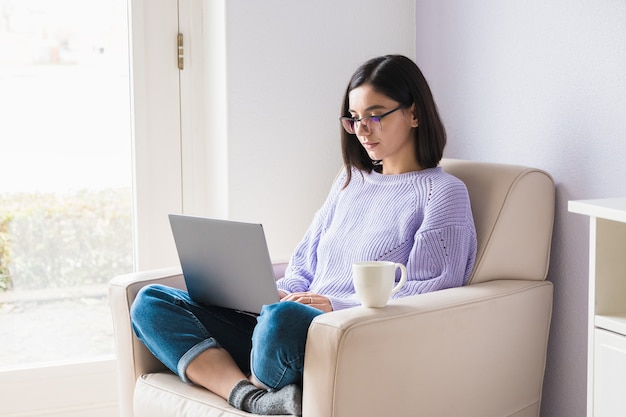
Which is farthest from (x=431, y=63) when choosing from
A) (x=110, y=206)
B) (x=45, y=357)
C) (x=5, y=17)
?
(x=45, y=357)

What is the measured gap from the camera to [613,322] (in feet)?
4.78

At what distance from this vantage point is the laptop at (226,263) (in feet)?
5.93

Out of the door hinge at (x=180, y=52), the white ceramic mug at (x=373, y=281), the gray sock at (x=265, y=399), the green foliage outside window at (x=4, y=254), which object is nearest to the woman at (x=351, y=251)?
the gray sock at (x=265, y=399)

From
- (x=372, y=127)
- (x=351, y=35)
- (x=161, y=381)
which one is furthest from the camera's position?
(x=351, y=35)

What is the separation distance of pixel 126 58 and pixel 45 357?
93 cm

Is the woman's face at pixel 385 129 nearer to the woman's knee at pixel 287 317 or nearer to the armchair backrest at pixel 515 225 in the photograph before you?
the armchair backrest at pixel 515 225

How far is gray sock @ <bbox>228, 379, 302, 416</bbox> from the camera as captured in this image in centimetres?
167

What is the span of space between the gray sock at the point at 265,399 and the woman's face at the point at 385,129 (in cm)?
66

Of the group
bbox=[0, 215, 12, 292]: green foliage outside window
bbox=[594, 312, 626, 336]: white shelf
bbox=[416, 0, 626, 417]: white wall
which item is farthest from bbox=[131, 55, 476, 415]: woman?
bbox=[0, 215, 12, 292]: green foliage outside window

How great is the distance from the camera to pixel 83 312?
268cm

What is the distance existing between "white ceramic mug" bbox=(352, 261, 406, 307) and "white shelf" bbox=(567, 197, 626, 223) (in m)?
0.36

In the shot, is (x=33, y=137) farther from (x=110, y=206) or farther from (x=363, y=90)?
(x=363, y=90)

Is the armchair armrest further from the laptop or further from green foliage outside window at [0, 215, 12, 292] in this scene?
green foliage outside window at [0, 215, 12, 292]

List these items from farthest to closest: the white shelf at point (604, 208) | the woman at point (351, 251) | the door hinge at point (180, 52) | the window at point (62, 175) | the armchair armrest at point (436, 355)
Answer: the door hinge at point (180, 52)
the window at point (62, 175)
the woman at point (351, 251)
the armchair armrest at point (436, 355)
the white shelf at point (604, 208)
